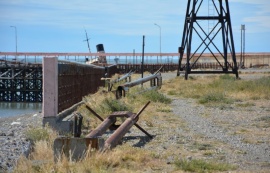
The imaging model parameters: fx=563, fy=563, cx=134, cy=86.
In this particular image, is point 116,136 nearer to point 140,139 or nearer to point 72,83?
point 140,139

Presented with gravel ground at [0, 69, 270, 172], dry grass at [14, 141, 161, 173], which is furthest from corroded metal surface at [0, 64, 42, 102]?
dry grass at [14, 141, 161, 173]

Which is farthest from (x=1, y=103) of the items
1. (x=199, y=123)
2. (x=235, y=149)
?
(x=235, y=149)

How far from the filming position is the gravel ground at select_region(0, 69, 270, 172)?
9508mm

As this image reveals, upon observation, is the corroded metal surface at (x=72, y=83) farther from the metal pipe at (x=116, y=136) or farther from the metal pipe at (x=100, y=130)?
the metal pipe at (x=116, y=136)

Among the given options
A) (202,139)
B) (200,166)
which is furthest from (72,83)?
(200,166)

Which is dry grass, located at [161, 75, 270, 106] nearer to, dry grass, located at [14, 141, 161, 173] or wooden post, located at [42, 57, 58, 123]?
wooden post, located at [42, 57, 58, 123]

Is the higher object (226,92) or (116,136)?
(116,136)

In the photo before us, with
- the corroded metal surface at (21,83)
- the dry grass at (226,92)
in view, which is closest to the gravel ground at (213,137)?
the dry grass at (226,92)

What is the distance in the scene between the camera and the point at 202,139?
38.4 feet

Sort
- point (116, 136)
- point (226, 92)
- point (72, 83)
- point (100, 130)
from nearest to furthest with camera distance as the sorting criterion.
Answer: point (116, 136), point (100, 130), point (72, 83), point (226, 92)

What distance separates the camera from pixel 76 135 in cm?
855

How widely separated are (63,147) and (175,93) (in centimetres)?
1896

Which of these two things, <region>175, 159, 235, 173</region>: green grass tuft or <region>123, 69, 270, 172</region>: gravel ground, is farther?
<region>123, 69, 270, 172</region>: gravel ground

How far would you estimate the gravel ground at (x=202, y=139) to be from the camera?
9.51m
